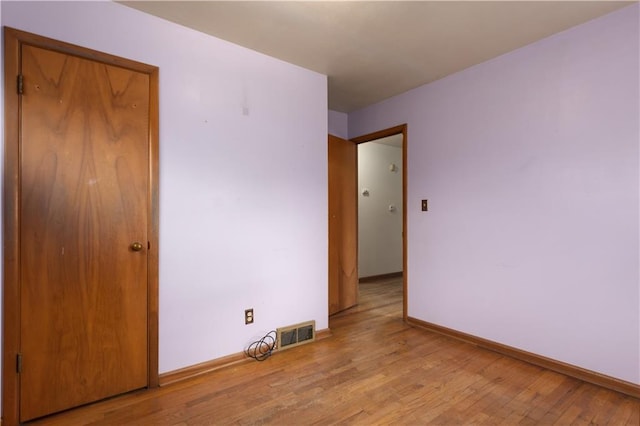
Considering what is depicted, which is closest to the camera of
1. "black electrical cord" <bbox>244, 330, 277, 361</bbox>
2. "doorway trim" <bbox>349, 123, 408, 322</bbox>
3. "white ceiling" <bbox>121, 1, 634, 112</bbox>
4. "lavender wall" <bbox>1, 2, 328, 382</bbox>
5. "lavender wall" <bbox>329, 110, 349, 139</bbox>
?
"white ceiling" <bbox>121, 1, 634, 112</bbox>

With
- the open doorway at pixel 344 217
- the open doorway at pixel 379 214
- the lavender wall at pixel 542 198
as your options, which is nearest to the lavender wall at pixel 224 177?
the open doorway at pixel 344 217

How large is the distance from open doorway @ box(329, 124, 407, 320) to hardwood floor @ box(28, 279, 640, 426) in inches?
41.6

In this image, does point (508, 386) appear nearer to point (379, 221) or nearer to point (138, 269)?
point (138, 269)

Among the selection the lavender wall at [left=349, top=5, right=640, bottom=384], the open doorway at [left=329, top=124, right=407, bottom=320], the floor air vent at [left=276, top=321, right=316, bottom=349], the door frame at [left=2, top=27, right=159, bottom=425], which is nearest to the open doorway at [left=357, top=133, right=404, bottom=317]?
the open doorway at [left=329, top=124, right=407, bottom=320]

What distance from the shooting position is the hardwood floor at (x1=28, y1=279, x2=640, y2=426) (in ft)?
5.77

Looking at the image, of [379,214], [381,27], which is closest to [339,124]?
[381,27]

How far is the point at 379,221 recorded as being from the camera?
5.61m

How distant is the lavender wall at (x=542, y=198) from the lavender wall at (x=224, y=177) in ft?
3.83

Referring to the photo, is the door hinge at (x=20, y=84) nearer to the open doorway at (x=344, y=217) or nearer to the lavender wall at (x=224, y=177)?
the lavender wall at (x=224, y=177)

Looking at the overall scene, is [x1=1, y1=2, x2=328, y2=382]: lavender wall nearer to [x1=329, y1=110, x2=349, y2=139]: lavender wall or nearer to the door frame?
the door frame

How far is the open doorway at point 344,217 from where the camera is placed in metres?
3.60

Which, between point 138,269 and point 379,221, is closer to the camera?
point 138,269

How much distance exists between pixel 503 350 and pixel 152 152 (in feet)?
10.00

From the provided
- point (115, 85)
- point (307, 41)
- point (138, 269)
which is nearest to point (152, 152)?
point (115, 85)
